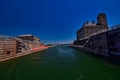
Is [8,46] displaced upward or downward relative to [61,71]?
upward

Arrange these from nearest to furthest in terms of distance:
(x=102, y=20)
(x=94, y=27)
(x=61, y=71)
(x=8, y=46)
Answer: (x=61, y=71), (x=8, y=46), (x=94, y=27), (x=102, y=20)

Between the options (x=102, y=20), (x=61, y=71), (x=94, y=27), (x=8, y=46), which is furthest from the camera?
(x=102, y=20)

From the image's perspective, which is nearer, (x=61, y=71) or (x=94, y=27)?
(x=61, y=71)

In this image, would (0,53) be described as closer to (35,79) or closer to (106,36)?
(35,79)

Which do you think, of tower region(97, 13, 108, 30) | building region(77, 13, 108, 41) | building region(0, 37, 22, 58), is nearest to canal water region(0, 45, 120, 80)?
building region(0, 37, 22, 58)

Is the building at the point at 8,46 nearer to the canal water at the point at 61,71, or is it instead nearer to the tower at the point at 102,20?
the canal water at the point at 61,71

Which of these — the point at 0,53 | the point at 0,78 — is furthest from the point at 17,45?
the point at 0,78

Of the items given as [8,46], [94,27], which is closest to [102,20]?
[94,27]

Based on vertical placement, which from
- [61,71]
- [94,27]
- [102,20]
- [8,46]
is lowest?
[61,71]

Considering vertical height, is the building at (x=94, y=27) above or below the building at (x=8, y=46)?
above

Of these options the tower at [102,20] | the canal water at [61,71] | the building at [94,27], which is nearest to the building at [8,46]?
the canal water at [61,71]

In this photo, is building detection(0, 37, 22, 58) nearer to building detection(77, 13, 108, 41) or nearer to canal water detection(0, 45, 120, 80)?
canal water detection(0, 45, 120, 80)

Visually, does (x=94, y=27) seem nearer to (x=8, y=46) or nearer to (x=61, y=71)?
(x=8, y=46)

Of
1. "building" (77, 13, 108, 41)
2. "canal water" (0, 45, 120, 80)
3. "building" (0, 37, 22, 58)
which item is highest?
"building" (77, 13, 108, 41)
